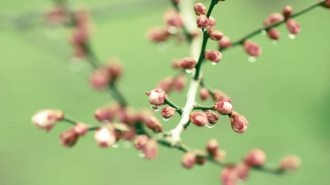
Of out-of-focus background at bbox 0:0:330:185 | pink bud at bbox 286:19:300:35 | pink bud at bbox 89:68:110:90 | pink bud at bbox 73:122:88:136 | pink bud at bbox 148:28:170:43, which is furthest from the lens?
out-of-focus background at bbox 0:0:330:185

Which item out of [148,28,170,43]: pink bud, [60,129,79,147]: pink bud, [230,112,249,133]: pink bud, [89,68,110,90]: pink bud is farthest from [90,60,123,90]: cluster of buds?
[148,28,170,43]: pink bud

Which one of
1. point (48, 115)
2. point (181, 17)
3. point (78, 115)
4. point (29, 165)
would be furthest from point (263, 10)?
point (48, 115)

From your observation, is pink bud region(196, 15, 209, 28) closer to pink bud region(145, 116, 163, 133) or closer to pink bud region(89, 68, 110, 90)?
pink bud region(145, 116, 163, 133)

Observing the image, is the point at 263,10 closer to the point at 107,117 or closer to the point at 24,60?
the point at 24,60

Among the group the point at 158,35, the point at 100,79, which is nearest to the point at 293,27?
the point at 158,35

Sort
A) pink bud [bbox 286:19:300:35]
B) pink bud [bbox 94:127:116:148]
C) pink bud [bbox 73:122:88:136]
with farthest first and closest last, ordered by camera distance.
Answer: pink bud [bbox 286:19:300:35] → pink bud [bbox 73:122:88:136] → pink bud [bbox 94:127:116:148]

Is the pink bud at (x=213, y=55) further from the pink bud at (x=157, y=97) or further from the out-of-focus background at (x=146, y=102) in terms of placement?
the out-of-focus background at (x=146, y=102)

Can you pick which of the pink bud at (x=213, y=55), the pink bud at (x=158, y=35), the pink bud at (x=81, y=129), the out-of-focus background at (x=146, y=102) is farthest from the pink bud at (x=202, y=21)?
the out-of-focus background at (x=146, y=102)
